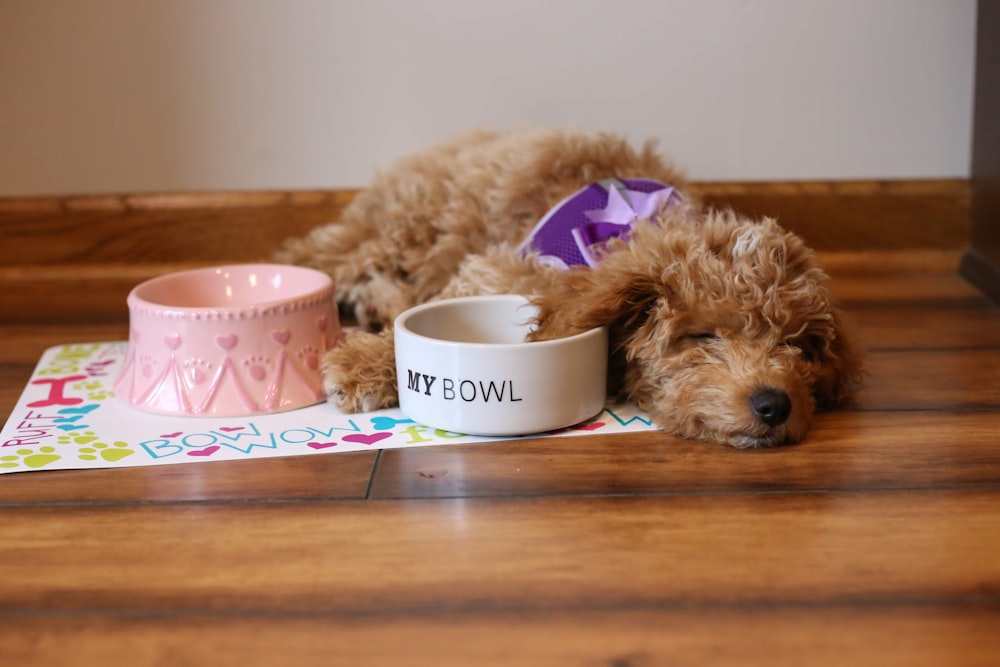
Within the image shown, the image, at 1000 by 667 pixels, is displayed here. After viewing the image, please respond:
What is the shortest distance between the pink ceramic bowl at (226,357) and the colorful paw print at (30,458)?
8.9 inches

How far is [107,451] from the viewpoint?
1.74 meters

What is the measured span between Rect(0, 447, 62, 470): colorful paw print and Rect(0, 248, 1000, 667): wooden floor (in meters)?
0.04

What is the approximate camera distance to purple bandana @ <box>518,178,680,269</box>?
6.70ft

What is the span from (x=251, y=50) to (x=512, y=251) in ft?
3.55

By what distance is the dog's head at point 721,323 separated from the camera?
1.71 metres

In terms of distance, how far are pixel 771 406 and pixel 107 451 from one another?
3.57 feet

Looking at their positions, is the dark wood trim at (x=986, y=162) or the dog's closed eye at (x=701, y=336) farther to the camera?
the dark wood trim at (x=986, y=162)

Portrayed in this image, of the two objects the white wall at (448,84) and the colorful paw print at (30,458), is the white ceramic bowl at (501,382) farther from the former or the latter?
the white wall at (448,84)

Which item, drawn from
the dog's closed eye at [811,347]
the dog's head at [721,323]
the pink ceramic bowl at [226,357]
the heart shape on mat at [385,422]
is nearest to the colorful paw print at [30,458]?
the pink ceramic bowl at [226,357]

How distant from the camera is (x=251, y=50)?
280 centimetres

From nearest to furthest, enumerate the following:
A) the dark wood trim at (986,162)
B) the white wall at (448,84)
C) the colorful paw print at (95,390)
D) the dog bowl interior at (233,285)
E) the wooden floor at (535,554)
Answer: the wooden floor at (535,554), the colorful paw print at (95,390), the dog bowl interior at (233,285), the dark wood trim at (986,162), the white wall at (448,84)

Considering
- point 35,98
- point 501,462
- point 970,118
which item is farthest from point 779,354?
point 35,98

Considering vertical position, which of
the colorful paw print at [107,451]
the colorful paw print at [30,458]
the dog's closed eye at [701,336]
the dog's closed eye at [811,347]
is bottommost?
the colorful paw print at [107,451]

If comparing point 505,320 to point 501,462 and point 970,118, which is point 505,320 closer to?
point 501,462
